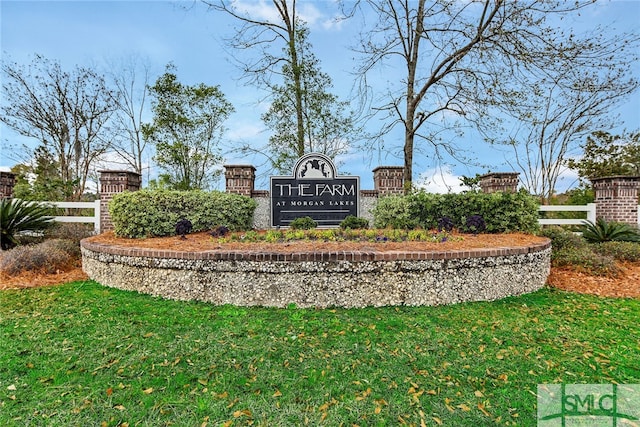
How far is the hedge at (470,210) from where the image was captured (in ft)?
22.8

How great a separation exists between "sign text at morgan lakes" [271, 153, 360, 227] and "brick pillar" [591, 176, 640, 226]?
680 cm

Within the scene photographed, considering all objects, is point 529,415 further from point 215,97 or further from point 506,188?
point 215,97

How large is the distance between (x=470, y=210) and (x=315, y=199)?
3.74 meters

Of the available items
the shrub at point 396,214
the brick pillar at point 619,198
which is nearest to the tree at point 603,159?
the brick pillar at point 619,198

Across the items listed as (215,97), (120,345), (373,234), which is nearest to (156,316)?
(120,345)

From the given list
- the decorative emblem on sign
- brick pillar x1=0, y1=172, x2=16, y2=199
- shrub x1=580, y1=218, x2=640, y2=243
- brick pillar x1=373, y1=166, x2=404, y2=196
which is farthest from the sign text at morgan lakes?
brick pillar x1=0, y1=172, x2=16, y2=199

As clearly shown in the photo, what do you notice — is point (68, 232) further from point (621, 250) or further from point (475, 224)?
point (621, 250)

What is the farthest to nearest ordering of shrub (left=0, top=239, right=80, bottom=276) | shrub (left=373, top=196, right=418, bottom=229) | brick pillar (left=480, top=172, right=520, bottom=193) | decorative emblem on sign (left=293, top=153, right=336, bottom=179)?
brick pillar (left=480, top=172, right=520, bottom=193) → decorative emblem on sign (left=293, top=153, right=336, bottom=179) → shrub (left=373, top=196, right=418, bottom=229) → shrub (left=0, top=239, right=80, bottom=276)

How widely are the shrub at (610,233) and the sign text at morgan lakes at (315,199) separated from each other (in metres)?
→ 5.52

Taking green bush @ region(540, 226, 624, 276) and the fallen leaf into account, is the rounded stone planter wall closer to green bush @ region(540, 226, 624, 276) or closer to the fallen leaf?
the fallen leaf

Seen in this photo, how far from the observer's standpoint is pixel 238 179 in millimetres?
9789

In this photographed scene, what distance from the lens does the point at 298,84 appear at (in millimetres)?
12461

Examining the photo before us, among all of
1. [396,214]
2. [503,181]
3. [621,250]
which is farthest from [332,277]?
[503,181]

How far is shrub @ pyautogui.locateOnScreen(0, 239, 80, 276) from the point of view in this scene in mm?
5895
